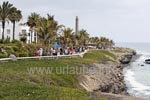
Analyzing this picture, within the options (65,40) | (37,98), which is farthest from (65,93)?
(65,40)

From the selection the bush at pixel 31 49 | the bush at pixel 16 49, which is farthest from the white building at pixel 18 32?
the bush at pixel 16 49

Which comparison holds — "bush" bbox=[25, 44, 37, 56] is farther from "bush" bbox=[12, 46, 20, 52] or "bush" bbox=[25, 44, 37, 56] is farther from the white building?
the white building

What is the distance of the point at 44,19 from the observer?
56969 mm

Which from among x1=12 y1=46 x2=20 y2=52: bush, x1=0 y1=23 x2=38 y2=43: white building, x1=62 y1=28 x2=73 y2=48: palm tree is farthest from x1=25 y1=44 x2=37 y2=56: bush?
x1=0 y1=23 x2=38 y2=43: white building

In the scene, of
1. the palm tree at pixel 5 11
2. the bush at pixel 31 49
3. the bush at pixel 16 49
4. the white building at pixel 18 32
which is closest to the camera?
the bush at pixel 16 49

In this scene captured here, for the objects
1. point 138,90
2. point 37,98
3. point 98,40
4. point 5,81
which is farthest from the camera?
point 98,40

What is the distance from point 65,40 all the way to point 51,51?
23.8 metres

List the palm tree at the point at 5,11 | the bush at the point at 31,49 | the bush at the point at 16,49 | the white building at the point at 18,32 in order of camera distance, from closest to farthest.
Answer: the bush at the point at 16,49 → the bush at the point at 31,49 → the palm tree at the point at 5,11 → the white building at the point at 18,32

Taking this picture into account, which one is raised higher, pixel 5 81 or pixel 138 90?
pixel 5 81

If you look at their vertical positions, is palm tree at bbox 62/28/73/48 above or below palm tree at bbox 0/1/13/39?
below

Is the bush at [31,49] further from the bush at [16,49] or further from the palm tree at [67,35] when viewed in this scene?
the palm tree at [67,35]

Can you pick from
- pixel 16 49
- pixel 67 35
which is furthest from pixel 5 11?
pixel 16 49

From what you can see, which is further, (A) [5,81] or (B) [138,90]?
(B) [138,90]

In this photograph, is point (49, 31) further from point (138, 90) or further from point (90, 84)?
point (90, 84)
